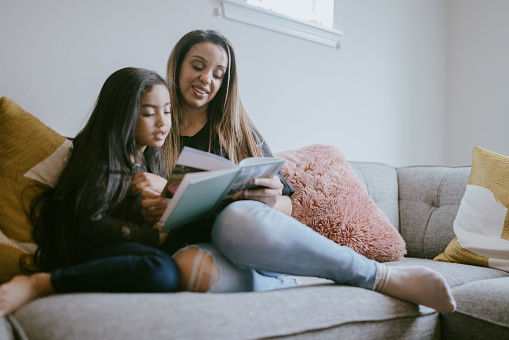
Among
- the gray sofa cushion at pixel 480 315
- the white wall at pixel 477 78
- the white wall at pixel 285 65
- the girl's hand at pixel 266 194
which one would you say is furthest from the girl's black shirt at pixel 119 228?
the white wall at pixel 477 78

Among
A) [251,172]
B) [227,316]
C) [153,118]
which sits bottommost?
[227,316]

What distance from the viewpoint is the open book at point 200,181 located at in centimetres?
81

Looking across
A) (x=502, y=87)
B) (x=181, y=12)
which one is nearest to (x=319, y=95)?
(x=181, y=12)

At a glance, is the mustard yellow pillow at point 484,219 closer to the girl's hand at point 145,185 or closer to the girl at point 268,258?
the girl at point 268,258

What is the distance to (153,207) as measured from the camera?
3.06ft

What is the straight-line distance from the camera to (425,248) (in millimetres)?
1643

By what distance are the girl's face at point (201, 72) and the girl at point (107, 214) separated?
251 mm

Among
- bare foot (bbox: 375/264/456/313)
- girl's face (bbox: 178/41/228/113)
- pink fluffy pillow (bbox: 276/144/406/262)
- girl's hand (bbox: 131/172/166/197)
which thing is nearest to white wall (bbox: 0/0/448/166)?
girl's face (bbox: 178/41/228/113)

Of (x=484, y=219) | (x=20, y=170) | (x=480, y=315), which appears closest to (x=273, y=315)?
(x=480, y=315)

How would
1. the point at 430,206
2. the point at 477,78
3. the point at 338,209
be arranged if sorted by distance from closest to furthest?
the point at 338,209 < the point at 430,206 < the point at 477,78

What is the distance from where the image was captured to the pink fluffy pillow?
55.1 inches

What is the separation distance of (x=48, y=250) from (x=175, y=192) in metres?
0.35

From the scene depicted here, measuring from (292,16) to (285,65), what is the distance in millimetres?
247

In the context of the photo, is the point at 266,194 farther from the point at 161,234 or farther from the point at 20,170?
the point at 20,170
